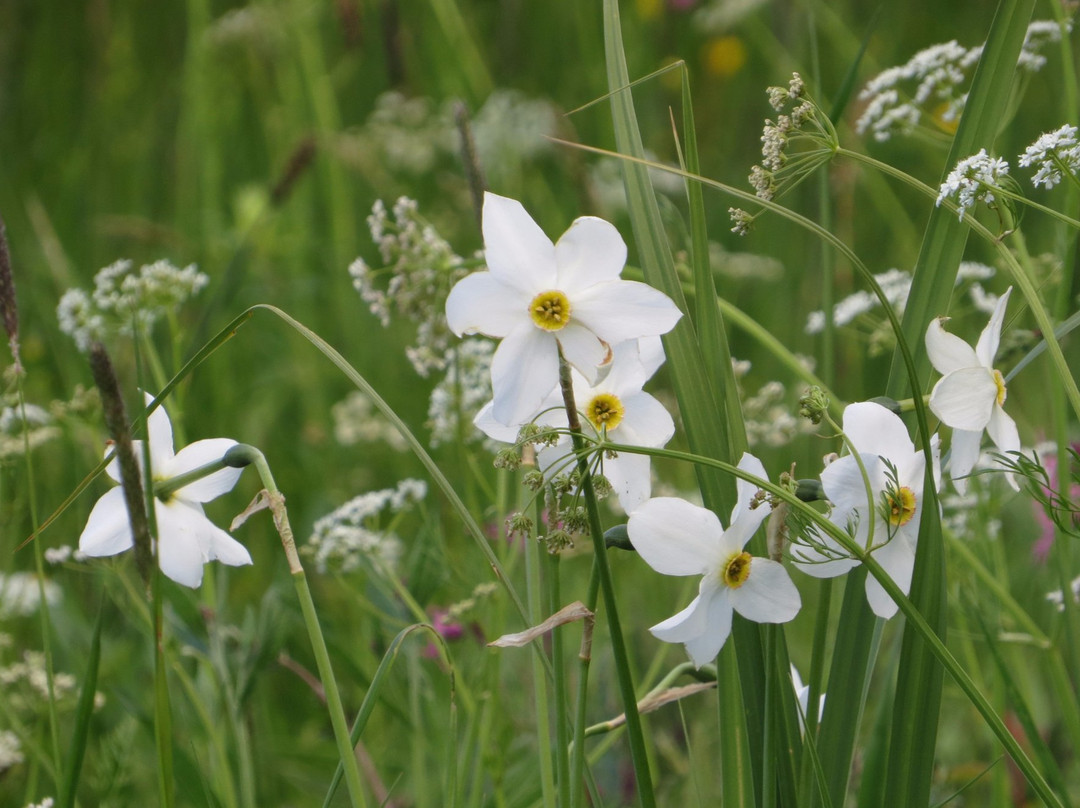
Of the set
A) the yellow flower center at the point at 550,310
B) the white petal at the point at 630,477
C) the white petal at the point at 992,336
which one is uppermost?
the yellow flower center at the point at 550,310

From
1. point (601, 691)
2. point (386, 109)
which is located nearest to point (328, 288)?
point (386, 109)

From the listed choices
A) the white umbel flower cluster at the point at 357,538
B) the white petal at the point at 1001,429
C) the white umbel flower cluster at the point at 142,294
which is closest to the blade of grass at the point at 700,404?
the white petal at the point at 1001,429

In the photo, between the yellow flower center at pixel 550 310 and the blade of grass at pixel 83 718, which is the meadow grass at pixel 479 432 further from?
the yellow flower center at pixel 550 310

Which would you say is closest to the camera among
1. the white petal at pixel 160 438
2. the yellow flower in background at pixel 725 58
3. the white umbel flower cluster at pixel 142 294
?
the white petal at pixel 160 438

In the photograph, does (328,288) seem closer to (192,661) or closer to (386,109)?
(386,109)

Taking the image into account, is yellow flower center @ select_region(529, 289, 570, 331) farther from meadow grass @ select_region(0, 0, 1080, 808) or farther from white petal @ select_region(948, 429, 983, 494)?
white petal @ select_region(948, 429, 983, 494)

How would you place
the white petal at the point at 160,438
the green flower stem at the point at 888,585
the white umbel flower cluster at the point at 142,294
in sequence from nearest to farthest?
the green flower stem at the point at 888,585 < the white petal at the point at 160,438 < the white umbel flower cluster at the point at 142,294

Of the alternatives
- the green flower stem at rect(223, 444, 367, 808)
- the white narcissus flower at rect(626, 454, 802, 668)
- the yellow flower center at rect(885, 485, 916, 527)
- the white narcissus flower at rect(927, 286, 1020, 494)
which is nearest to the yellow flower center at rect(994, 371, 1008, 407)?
the white narcissus flower at rect(927, 286, 1020, 494)
